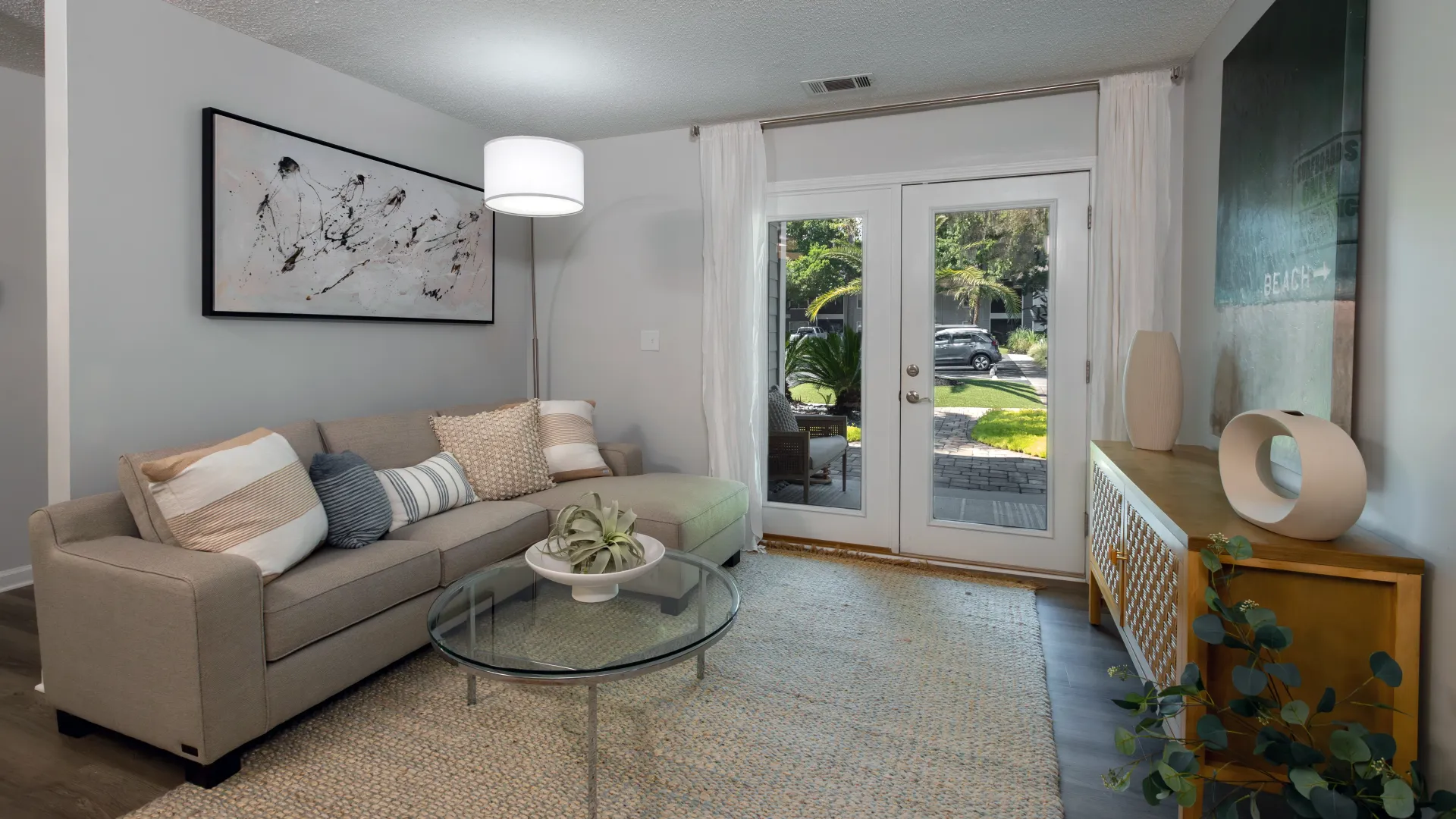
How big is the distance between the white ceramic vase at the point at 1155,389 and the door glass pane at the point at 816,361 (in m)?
1.43

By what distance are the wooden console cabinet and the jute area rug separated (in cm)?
53

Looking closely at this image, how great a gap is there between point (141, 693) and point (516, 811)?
103cm

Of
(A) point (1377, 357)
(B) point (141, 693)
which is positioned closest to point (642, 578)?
(B) point (141, 693)

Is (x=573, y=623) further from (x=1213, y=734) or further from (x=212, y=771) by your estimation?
(x=1213, y=734)

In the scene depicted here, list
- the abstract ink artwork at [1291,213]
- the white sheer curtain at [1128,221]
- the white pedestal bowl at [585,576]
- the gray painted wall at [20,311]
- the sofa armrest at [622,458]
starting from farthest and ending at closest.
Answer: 1. the sofa armrest at [622,458]
2. the gray painted wall at [20,311]
3. the white sheer curtain at [1128,221]
4. the white pedestal bowl at [585,576]
5. the abstract ink artwork at [1291,213]

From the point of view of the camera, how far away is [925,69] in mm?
3248

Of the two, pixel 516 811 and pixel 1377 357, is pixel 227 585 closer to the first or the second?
pixel 516 811

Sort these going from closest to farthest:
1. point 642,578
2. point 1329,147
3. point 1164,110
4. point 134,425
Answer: point 1329,147, point 642,578, point 134,425, point 1164,110

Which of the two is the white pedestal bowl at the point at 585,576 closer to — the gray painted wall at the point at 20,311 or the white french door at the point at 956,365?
the white french door at the point at 956,365

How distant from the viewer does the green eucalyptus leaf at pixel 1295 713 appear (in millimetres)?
1291

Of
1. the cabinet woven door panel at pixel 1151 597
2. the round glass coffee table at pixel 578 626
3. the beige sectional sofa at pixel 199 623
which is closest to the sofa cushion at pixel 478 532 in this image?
the beige sectional sofa at pixel 199 623

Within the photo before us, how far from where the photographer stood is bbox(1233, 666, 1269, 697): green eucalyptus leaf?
53.4 inches

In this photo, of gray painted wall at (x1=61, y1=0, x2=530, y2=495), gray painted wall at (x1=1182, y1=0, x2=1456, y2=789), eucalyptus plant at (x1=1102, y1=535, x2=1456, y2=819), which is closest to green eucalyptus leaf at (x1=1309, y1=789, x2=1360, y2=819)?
eucalyptus plant at (x1=1102, y1=535, x2=1456, y2=819)

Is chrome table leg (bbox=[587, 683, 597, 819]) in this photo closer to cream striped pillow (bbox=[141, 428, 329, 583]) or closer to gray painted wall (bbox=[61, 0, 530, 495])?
cream striped pillow (bbox=[141, 428, 329, 583])
